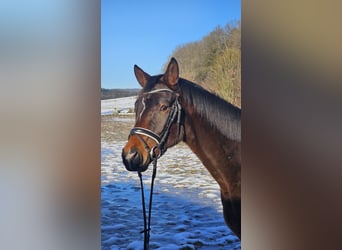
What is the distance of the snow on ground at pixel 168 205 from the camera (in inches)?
69.7

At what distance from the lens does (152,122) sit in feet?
5.94

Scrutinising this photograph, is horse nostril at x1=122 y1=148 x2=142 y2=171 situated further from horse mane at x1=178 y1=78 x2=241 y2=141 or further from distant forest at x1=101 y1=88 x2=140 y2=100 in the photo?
horse mane at x1=178 y1=78 x2=241 y2=141

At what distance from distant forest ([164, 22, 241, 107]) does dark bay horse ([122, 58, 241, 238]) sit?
0.04 metres

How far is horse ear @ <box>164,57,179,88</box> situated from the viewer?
1.78m

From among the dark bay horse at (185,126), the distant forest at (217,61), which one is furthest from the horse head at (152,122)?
the distant forest at (217,61)

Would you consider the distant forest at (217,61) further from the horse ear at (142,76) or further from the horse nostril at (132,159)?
the horse nostril at (132,159)

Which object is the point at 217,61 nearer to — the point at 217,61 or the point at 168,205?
the point at 217,61

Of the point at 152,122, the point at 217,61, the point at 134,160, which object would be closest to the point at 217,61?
the point at 217,61
